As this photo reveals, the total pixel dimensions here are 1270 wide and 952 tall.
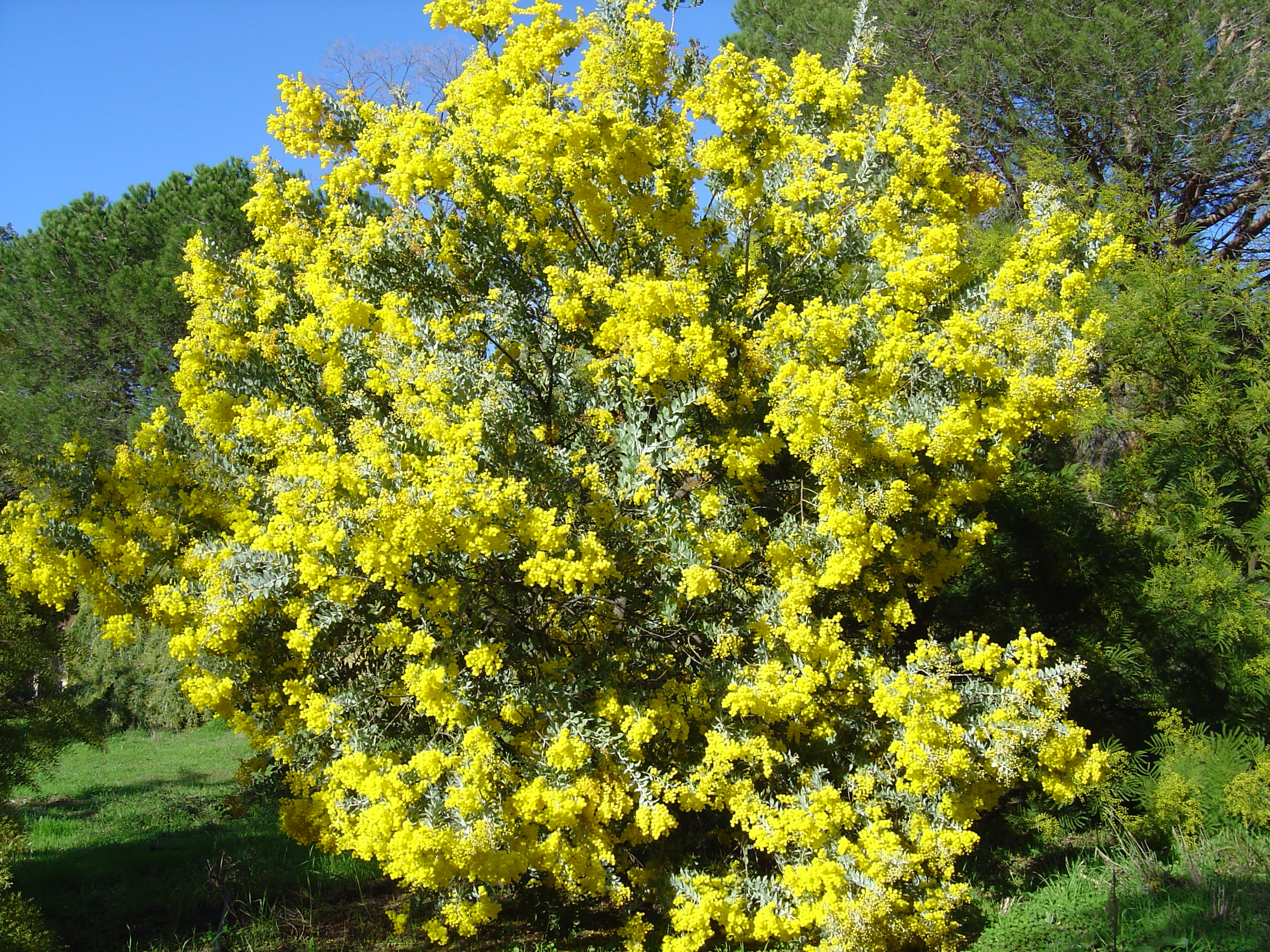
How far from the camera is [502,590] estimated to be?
4840mm

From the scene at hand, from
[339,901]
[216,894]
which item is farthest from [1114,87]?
[216,894]

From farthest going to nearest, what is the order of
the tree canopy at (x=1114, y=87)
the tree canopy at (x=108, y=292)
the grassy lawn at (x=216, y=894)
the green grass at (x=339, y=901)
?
1. the tree canopy at (x=108, y=292)
2. the tree canopy at (x=1114, y=87)
3. the grassy lawn at (x=216, y=894)
4. the green grass at (x=339, y=901)

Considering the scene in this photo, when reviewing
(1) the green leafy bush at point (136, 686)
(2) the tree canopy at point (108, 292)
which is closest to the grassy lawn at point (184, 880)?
(1) the green leafy bush at point (136, 686)

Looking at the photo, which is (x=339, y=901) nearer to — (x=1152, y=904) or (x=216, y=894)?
(x=216, y=894)

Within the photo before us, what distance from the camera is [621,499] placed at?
4555mm

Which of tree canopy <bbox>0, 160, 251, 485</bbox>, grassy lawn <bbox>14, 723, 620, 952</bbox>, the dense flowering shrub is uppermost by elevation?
tree canopy <bbox>0, 160, 251, 485</bbox>

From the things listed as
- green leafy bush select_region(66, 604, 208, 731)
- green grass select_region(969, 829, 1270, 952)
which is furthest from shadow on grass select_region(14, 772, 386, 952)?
green leafy bush select_region(66, 604, 208, 731)

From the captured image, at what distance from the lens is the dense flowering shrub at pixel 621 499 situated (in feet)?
13.5

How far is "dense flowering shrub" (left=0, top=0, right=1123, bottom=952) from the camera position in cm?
412

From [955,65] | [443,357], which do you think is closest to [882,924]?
[443,357]

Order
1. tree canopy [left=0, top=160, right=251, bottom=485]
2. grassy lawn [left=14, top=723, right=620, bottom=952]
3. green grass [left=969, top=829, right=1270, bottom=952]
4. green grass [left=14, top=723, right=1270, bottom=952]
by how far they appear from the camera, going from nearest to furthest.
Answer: green grass [left=969, top=829, right=1270, bottom=952] < green grass [left=14, top=723, right=1270, bottom=952] < grassy lawn [left=14, top=723, right=620, bottom=952] < tree canopy [left=0, top=160, right=251, bottom=485]

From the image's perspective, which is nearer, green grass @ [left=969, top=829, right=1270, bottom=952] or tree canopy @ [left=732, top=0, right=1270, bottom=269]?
green grass @ [left=969, top=829, right=1270, bottom=952]

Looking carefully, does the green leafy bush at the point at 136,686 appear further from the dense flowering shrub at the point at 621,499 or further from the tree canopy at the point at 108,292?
the dense flowering shrub at the point at 621,499

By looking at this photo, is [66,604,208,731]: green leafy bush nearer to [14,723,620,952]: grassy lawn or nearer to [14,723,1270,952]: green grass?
[14,723,620,952]: grassy lawn
